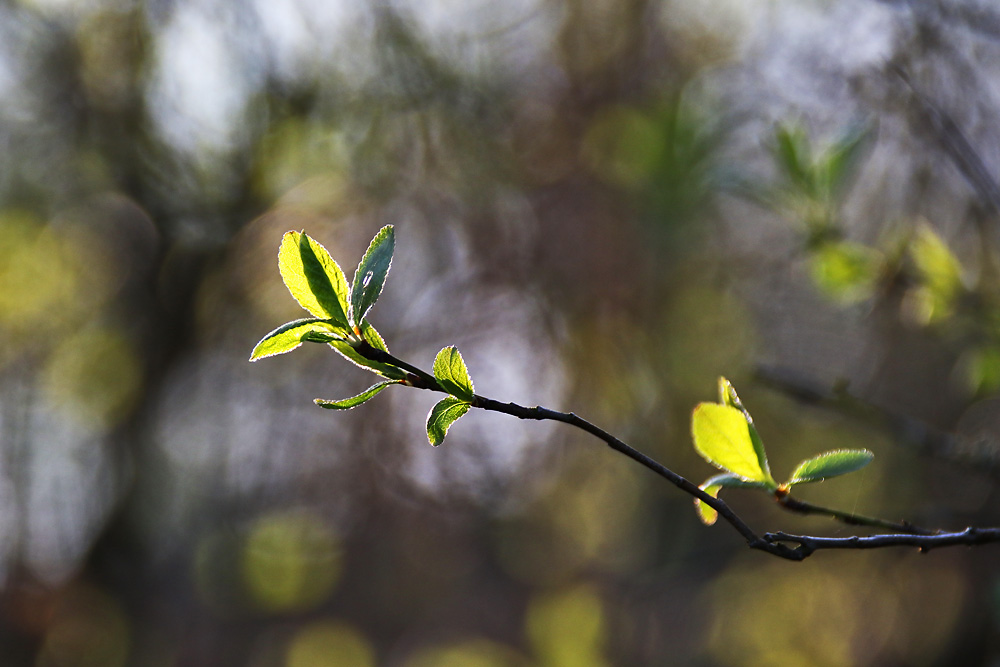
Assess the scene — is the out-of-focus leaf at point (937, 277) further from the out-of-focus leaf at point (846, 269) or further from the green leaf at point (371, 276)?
the green leaf at point (371, 276)

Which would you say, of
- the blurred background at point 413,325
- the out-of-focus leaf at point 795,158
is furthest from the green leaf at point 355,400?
the blurred background at point 413,325

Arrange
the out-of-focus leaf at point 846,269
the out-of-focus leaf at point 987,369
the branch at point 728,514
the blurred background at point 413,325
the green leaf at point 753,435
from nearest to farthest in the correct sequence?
the branch at point 728,514
the green leaf at point 753,435
the out-of-focus leaf at point 987,369
the out-of-focus leaf at point 846,269
the blurred background at point 413,325

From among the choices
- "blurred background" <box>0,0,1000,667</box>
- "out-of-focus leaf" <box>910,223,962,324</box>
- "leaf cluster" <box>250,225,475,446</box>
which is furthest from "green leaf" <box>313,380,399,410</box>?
"blurred background" <box>0,0,1000,667</box>

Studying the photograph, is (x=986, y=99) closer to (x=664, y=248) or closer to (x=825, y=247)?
(x=825, y=247)

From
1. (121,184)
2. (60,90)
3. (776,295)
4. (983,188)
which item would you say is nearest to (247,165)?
(121,184)

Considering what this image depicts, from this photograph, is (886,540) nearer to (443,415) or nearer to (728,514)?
(728,514)

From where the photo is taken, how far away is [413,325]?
11.2ft

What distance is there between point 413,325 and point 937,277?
2.47m

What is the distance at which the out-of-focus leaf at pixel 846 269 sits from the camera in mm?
1255

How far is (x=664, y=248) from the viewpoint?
2.84m

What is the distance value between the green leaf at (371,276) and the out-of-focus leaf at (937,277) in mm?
966

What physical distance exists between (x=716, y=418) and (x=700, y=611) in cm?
249

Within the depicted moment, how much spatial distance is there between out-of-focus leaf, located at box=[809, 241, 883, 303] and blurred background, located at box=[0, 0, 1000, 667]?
3.85ft

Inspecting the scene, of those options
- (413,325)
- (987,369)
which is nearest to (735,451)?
(987,369)
